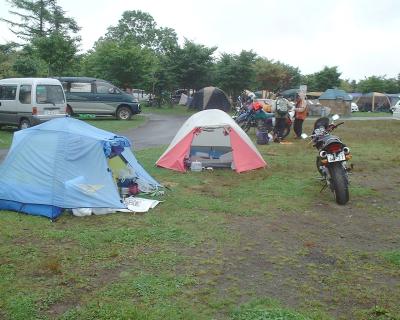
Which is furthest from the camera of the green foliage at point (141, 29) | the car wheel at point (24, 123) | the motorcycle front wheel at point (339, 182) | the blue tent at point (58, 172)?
the green foliage at point (141, 29)

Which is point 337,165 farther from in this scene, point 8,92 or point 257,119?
point 8,92

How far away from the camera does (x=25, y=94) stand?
14.5m

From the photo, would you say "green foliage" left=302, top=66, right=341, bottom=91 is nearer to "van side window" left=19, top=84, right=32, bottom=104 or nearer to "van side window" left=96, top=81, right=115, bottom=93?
"van side window" left=96, top=81, right=115, bottom=93

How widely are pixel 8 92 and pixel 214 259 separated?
12.7m

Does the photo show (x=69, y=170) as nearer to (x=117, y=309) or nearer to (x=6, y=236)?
(x=6, y=236)

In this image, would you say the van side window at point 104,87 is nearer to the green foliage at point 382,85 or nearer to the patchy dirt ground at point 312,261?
the patchy dirt ground at point 312,261

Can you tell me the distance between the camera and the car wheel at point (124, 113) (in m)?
21.1

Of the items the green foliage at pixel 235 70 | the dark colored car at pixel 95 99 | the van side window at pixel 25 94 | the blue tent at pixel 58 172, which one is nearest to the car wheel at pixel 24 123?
the van side window at pixel 25 94

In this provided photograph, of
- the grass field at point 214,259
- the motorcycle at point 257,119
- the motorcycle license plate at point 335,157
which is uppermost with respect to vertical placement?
the motorcycle at point 257,119

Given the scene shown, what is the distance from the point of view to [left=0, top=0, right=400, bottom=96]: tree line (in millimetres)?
25113

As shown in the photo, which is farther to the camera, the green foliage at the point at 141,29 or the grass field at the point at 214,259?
A: the green foliage at the point at 141,29

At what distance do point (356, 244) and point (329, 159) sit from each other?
77.2 inches

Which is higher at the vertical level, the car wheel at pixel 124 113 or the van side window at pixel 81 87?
the van side window at pixel 81 87

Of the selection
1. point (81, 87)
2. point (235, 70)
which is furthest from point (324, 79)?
point (81, 87)
